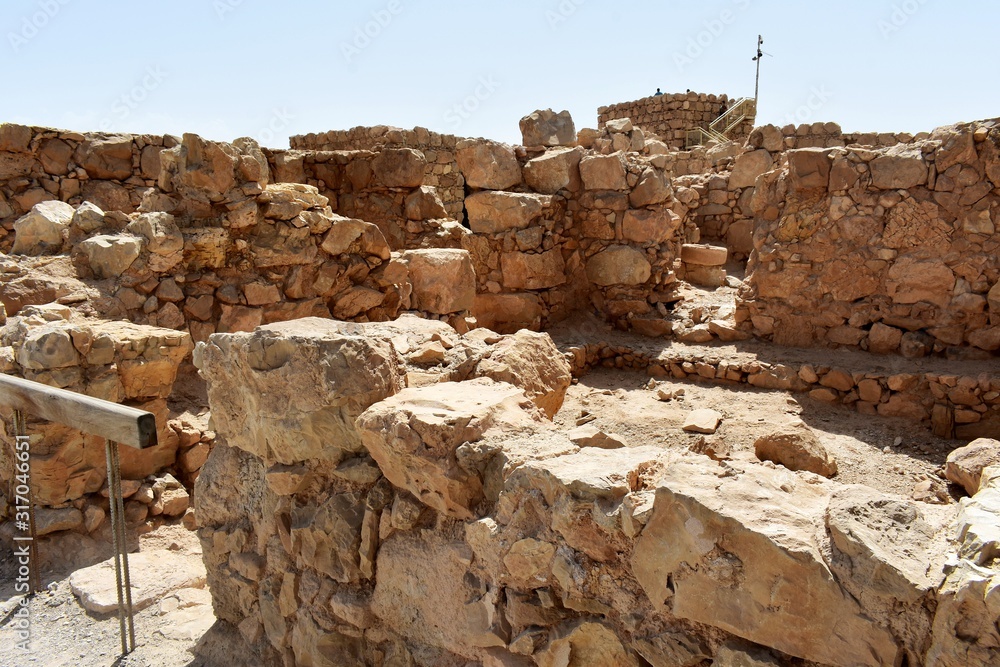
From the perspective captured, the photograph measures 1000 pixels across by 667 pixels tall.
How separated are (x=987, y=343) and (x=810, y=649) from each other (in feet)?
17.9

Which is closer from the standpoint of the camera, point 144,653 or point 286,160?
point 144,653

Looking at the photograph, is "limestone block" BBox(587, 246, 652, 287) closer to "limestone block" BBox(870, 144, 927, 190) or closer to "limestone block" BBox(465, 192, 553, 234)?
"limestone block" BBox(465, 192, 553, 234)

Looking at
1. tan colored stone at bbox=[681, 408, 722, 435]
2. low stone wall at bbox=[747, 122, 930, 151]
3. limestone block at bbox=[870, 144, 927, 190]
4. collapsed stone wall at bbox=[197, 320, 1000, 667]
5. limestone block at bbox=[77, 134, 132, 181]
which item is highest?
low stone wall at bbox=[747, 122, 930, 151]

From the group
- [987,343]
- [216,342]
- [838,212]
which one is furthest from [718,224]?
[216,342]

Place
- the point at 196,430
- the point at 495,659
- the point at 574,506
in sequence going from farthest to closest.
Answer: the point at 196,430, the point at 495,659, the point at 574,506

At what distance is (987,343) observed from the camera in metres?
5.55

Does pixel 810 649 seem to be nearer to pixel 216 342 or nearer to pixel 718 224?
pixel 216 342

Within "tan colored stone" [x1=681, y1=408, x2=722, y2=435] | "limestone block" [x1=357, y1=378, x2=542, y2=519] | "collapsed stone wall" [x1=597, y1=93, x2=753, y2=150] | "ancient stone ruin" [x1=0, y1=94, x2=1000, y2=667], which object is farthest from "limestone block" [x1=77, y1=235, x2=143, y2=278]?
"collapsed stone wall" [x1=597, y1=93, x2=753, y2=150]

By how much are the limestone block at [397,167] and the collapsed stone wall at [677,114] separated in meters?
8.20

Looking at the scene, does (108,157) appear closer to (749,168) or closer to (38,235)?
(38,235)

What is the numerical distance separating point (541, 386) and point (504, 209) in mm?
4401

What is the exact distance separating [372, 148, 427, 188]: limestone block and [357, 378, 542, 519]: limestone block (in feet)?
20.3

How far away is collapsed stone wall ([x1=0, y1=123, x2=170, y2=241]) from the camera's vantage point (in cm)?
807

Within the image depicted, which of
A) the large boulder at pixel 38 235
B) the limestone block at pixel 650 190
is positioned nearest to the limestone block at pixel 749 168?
the limestone block at pixel 650 190
